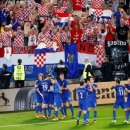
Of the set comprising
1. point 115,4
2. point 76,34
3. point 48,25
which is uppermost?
point 115,4

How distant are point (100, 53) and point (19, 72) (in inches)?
197

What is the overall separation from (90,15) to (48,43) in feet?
12.3

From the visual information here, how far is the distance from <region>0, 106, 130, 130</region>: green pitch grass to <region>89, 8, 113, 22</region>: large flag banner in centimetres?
675

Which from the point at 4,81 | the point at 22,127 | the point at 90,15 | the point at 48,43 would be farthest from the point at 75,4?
the point at 22,127

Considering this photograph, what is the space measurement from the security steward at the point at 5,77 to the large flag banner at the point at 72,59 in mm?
3600

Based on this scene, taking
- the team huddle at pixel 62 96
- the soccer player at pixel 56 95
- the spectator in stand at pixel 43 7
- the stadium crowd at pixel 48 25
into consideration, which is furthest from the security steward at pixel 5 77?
the spectator in stand at pixel 43 7

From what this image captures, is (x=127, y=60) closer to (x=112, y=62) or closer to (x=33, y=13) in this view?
(x=112, y=62)

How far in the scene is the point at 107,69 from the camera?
2981 centimetres

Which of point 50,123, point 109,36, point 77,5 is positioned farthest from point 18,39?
point 50,123

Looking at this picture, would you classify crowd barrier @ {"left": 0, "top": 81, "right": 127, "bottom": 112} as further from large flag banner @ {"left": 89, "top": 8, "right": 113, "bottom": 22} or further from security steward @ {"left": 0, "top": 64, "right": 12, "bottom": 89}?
large flag banner @ {"left": 89, "top": 8, "right": 113, "bottom": 22}

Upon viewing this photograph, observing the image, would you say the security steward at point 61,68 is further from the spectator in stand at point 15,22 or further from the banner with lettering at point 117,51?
the spectator in stand at point 15,22

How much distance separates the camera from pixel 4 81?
28125mm

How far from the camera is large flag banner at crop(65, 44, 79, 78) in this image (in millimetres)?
30000

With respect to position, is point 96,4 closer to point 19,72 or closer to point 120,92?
point 19,72
